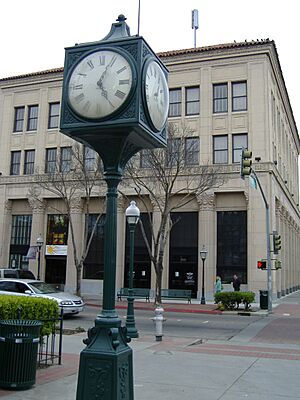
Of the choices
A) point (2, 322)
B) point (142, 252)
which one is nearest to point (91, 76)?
point (2, 322)

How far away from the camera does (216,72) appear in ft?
115

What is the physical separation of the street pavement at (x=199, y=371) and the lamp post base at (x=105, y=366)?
3.02 m

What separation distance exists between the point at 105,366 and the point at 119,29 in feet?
10.7

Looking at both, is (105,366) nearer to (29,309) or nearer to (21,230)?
(29,309)

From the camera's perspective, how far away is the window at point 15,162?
40.8 meters

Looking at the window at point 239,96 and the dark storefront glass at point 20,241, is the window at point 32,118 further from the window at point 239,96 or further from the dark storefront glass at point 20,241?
the window at point 239,96

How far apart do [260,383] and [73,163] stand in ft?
89.1

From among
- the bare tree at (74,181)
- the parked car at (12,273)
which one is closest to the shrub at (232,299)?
the bare tree at (74,181)

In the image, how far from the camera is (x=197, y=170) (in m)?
33.1

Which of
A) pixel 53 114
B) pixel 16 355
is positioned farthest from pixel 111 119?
pixel 53 114

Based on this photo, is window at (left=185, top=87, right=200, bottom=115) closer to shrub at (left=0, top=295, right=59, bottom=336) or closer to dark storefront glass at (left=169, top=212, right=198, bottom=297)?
dark storefront glass at (left=169, top=212, right=198, bottom=297)

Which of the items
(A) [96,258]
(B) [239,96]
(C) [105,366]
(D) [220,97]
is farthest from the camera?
(A) [96,258]

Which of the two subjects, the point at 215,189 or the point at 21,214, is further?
the point at 21,214

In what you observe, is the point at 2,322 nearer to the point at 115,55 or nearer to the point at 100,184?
the point at 115,55
